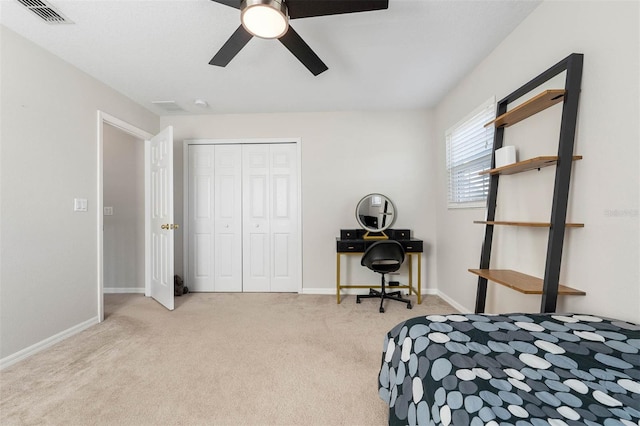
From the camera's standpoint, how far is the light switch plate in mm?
2475

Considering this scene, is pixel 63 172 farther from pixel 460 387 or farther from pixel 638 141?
pixel 638 141

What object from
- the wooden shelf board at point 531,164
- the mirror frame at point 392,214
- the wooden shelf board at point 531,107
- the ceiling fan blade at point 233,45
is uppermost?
the ceiling fan blade at point 233,45

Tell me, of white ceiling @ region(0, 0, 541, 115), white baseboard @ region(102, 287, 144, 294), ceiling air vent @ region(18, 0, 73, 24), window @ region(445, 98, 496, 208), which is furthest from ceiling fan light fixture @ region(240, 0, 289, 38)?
white baseboard @ region(102, 287, 144, 294)

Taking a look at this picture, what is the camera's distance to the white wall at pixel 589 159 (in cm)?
127

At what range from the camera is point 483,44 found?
221cm

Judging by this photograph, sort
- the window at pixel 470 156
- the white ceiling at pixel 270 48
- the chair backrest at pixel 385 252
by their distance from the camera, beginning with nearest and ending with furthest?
1. the white ceiling at pixel 270 48
2. the window at pixel 470 156
3. the chair backrest at pixel 385 252

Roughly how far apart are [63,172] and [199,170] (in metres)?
1.56

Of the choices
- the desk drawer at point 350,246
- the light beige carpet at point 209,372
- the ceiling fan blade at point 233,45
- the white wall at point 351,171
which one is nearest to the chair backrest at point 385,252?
the desk drawer at point 350,246

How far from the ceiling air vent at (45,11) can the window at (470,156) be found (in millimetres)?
3327

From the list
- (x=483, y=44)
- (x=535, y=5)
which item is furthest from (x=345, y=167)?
(x=535, y=5)

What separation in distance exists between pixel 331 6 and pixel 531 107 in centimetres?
138

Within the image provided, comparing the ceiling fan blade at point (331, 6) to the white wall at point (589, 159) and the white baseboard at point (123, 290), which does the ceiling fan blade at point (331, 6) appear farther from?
the white baseboard at point (123, 290)

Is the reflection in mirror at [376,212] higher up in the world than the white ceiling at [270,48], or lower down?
lower down

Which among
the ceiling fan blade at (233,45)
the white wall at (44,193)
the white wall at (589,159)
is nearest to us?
the white wall at (589,159)
